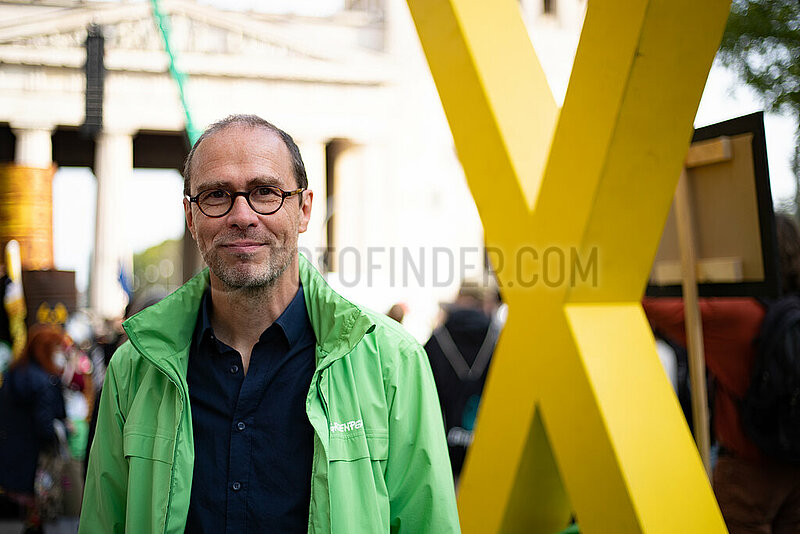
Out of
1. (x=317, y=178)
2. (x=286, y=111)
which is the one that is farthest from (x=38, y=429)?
(x=317, y=178)

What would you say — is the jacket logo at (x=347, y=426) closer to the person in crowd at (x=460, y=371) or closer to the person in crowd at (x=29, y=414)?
the person in crowd at (x=460, y=371)

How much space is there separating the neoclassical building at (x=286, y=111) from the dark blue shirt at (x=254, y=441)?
22.8 m

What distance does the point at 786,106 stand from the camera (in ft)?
23.5

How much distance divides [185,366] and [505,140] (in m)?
1.30

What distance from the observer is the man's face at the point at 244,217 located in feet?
6.05

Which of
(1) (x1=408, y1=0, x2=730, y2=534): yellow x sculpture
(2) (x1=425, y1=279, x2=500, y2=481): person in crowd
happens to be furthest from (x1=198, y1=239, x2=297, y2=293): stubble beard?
(2) (x1=425, y1=279, x2=500, y2=481): person in crowd

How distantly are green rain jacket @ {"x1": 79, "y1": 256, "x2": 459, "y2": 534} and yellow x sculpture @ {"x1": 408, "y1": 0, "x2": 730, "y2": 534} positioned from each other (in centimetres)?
63

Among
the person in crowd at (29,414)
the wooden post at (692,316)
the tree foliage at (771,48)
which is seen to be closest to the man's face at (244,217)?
the wooden post at (692,316)

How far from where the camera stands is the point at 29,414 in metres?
5.70

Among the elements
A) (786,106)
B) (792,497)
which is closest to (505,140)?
(792,497)

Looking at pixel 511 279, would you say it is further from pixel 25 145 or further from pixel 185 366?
pixel 25 145

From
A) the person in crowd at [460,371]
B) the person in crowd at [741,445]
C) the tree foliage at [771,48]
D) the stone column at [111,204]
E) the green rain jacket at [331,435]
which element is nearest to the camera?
the green rain jacket at [331,435]

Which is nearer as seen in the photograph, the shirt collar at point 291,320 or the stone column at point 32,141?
the shirt collar at point 291,320

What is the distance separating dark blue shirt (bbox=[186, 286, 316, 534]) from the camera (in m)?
1.72
